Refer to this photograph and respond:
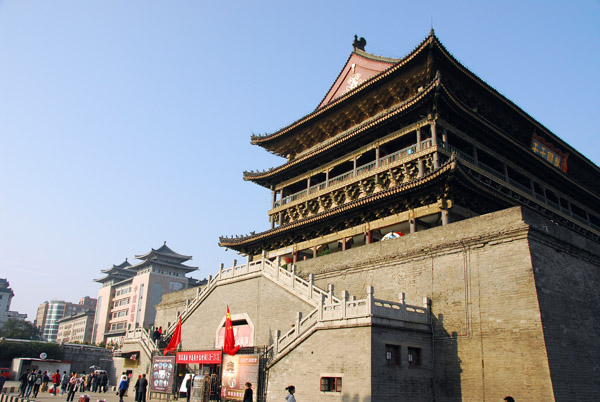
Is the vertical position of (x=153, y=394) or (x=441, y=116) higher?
(x=441, y=116)

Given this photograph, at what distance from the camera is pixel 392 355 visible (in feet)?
45.1

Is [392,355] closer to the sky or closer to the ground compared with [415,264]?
closer to the ground

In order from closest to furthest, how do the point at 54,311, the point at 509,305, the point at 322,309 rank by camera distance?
the point at 509,305 < the point at 322,309 < the point at 54,311

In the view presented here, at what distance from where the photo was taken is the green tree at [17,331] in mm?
63438

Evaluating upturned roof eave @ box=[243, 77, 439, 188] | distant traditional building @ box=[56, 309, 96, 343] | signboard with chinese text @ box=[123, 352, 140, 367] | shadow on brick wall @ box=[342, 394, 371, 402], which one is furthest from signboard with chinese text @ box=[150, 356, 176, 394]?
distant traditional building @ box=[56, 309, 96, 343]

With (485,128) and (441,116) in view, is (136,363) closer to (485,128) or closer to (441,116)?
(441,116)

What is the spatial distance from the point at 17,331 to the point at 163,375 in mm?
57342

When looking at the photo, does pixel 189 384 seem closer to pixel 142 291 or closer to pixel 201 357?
pixel 201 357

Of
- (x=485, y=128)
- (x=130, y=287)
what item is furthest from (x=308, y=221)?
(x=130, y=287)

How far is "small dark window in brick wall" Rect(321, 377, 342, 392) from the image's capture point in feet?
44.9

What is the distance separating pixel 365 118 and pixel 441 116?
5.56 meters

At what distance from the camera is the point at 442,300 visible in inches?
601

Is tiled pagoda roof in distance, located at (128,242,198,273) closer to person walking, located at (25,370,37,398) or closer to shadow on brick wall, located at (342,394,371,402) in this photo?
person walking, located at (25,370,37,398)

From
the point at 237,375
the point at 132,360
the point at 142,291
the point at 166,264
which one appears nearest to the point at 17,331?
the point at 142,291
